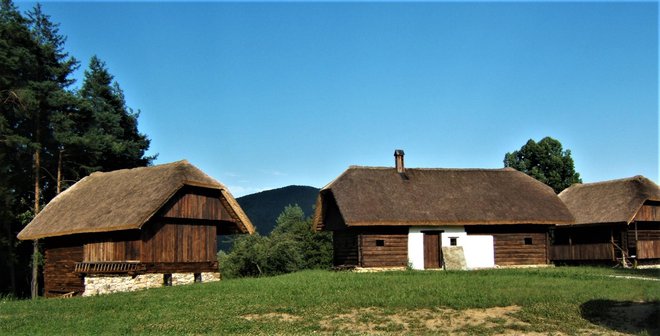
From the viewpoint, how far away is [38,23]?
136 ft

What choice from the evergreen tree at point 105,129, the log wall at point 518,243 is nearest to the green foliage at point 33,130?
the evergreen tree at point 105,129

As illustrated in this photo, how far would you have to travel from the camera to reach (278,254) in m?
57.0

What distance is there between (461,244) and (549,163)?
27534mm

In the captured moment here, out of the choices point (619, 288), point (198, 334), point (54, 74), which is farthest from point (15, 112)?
point (619, 288)

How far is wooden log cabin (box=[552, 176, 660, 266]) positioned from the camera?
1470 inches

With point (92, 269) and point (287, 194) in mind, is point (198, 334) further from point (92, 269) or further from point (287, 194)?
point (287, 194)

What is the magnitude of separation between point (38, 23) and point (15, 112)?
7.33 m

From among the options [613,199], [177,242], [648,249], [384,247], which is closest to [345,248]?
[384,247]

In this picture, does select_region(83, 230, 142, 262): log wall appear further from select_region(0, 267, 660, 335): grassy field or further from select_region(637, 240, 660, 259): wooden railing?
select_region(637, 240, 660, 259): wooden railing

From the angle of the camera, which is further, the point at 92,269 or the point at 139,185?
the point at 139,185

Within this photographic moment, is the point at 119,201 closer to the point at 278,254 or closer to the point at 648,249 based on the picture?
the point at 648,249

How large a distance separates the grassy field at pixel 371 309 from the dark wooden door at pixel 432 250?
10.2 meters

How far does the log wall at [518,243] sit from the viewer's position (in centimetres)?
3453

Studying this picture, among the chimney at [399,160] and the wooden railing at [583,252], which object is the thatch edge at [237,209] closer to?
the chimney at [399,160]
